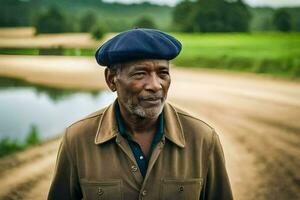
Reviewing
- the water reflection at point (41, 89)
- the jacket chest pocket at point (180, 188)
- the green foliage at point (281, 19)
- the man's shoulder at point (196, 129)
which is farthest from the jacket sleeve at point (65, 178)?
the green foliage at point (281, 19)

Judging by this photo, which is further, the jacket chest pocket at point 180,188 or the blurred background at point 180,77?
the blurred background at point 180,77

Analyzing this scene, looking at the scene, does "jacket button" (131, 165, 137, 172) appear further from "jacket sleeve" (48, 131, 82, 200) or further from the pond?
the pond

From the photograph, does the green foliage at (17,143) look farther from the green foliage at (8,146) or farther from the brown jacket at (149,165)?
the brown jacket at (149,165)

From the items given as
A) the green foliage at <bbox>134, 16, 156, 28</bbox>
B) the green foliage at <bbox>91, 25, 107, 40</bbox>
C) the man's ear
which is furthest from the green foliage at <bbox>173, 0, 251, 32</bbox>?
the man's ear

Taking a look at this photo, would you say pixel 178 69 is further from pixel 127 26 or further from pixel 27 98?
pixel 27 98

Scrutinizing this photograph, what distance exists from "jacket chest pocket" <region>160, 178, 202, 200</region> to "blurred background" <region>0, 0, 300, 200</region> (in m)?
2.21

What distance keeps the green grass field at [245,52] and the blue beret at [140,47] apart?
252cm

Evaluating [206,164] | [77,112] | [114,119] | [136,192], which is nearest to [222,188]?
[206,164]

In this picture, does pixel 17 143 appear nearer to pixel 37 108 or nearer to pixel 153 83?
pixel 37 108

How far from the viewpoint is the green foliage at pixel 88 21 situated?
4.02 metres

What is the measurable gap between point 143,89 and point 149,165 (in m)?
0.27

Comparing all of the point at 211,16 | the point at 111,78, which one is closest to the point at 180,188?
the point at 111,78

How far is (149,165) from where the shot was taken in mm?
1487

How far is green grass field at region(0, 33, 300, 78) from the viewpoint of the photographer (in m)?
4.04
